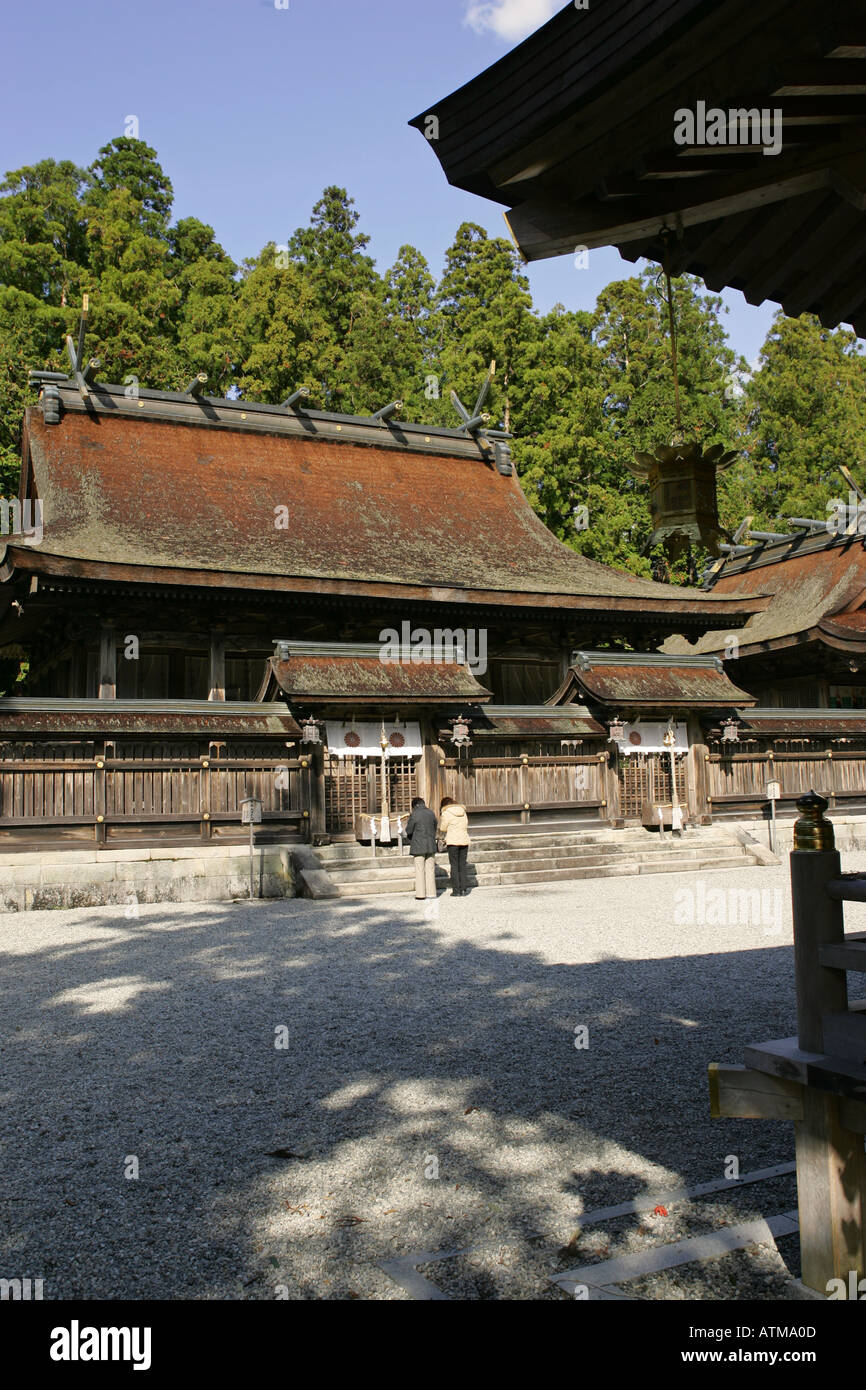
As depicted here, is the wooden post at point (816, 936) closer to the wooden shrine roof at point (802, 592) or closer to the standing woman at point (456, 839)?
the standing woman at point (456, 839)

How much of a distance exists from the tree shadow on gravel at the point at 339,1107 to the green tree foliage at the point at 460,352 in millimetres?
24368

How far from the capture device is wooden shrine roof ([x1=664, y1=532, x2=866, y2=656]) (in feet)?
76.8

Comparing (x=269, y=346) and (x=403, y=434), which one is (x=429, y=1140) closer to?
(x=403, y=434)

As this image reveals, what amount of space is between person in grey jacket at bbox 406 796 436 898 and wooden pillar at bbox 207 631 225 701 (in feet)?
21.0

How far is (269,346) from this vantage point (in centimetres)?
3206

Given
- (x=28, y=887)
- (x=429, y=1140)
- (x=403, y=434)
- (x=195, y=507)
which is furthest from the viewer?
(x=403, y=434)

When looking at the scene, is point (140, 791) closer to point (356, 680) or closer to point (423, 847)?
point (356, 680)

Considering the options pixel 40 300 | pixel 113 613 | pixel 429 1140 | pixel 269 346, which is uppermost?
pixel 40 300

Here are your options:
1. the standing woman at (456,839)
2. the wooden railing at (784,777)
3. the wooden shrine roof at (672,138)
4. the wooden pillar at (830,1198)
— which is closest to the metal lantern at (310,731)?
the standing woman at (456,839)

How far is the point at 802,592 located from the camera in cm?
2748

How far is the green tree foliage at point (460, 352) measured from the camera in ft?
105

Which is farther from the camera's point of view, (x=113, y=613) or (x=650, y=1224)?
(x=113, y=613)
